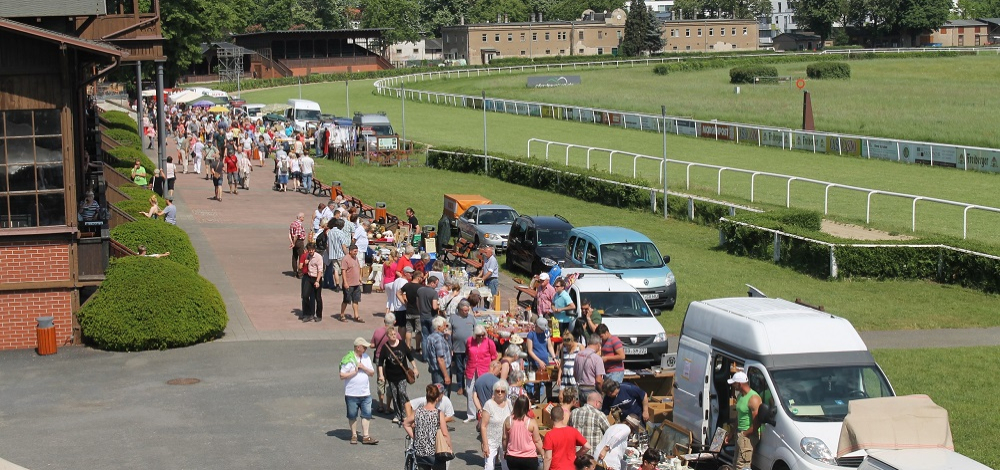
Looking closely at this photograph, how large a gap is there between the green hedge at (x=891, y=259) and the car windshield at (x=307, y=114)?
140 ft

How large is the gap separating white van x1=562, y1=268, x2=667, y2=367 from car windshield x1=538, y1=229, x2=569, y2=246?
5.83 meters

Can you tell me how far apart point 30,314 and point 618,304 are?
33.1ft

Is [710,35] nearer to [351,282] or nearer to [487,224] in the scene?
[487,224]

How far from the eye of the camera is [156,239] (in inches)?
961

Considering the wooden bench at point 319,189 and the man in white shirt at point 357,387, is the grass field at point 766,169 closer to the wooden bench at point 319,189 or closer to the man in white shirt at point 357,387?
the wooden bench at point 319,189

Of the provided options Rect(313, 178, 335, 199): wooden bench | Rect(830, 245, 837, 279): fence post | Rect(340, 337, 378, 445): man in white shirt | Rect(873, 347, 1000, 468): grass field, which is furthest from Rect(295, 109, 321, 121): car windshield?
Rect(340, 337, 378, 445): man in white shirt

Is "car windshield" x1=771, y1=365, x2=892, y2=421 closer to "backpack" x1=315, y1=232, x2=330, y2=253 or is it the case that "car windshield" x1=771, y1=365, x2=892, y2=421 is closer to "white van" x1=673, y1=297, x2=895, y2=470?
"white van" x1=673, y1=297, x2=895, y2=470

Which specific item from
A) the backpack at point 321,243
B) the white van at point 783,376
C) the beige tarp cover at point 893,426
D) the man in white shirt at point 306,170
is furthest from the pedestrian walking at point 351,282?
the man in white shirt at point 306,170

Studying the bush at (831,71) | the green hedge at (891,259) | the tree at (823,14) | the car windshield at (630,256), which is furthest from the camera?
the tree at (823,14)

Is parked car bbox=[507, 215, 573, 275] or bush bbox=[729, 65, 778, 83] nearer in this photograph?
parked car bbox=[507, 215, 573, 275]

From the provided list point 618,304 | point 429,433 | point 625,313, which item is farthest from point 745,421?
point 618,304

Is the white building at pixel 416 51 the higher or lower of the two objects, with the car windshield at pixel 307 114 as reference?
higher

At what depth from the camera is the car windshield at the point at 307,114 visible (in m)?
68.2

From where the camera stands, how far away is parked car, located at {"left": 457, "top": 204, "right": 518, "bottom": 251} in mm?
31281
